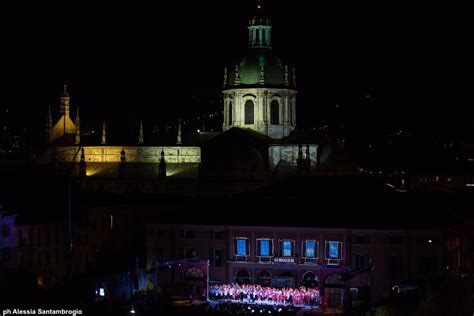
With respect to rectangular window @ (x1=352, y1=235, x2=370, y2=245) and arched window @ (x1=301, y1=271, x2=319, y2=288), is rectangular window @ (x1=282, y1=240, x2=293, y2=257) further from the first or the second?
rectangular window @ (x1=352, y1=235, x2=370, y2=245)

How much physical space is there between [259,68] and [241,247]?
4032 cm

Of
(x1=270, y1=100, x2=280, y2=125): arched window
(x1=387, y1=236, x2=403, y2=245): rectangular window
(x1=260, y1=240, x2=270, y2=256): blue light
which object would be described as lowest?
(x1=260, y1=240, x2=270, y2=256): blue light

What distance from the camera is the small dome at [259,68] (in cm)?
11938

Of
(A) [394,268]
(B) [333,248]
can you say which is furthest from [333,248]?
(A) [394,268]

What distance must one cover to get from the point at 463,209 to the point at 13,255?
132 feet

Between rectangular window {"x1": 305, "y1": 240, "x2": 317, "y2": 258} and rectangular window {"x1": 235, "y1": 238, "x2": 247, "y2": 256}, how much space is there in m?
4.88

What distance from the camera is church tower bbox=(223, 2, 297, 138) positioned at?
391ft

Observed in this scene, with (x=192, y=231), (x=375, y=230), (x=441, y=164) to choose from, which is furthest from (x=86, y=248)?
(x=441, y=164)

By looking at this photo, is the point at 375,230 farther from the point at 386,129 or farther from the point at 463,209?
the point at 386,129

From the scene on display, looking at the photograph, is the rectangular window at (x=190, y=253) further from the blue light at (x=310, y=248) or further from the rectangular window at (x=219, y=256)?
the blue light at (x=310, y=248)

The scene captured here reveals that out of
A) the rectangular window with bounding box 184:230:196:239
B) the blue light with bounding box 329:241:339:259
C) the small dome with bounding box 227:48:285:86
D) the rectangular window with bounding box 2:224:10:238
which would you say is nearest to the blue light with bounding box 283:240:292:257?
the blue light with bounding box 329:241:339:259

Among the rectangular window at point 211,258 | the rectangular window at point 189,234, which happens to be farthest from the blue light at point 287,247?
the rectangular window at point 189,234

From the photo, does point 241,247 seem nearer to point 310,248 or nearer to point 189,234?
point 189,234

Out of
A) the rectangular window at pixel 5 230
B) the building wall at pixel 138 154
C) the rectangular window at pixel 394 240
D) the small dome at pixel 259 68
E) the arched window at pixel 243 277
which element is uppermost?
the small dome at pixel 259 68
